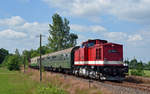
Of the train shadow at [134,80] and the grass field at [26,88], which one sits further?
the train shadow at [134,80]

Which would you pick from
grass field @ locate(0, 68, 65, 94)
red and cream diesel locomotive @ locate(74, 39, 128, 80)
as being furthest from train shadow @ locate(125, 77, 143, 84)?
grass field @ locate(0, 68, 65, 94)

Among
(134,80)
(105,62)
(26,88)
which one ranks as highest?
(105,62)

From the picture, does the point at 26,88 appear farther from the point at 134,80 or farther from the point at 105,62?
the point at 134,80

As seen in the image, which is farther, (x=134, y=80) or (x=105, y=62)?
(x=134, y=80)

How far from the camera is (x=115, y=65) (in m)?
21.3

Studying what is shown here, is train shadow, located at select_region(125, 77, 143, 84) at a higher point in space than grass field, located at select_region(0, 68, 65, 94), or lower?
higher

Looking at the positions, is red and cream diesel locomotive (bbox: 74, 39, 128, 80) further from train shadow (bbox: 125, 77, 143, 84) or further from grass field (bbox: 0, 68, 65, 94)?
grass field (bbox: 0, 68, 65, 94)

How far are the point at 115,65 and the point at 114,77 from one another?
120 centimetres

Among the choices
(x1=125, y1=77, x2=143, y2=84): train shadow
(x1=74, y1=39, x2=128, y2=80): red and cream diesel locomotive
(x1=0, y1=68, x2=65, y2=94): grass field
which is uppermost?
(x1=74, y1=39, x2=128, y2=80): red and cream diesel locomotive

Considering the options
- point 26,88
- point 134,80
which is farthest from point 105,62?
point 26,88

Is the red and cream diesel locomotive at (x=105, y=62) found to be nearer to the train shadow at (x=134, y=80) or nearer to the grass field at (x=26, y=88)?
the train shadow at (x=134, y=80)

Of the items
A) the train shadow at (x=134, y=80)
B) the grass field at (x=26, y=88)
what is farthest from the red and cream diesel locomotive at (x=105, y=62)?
the grass field at (x=26, y=88)

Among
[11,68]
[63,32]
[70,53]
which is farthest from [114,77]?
[11,68]

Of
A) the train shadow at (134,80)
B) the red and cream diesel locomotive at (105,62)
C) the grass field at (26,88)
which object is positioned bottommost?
the grass field at (26,88)
